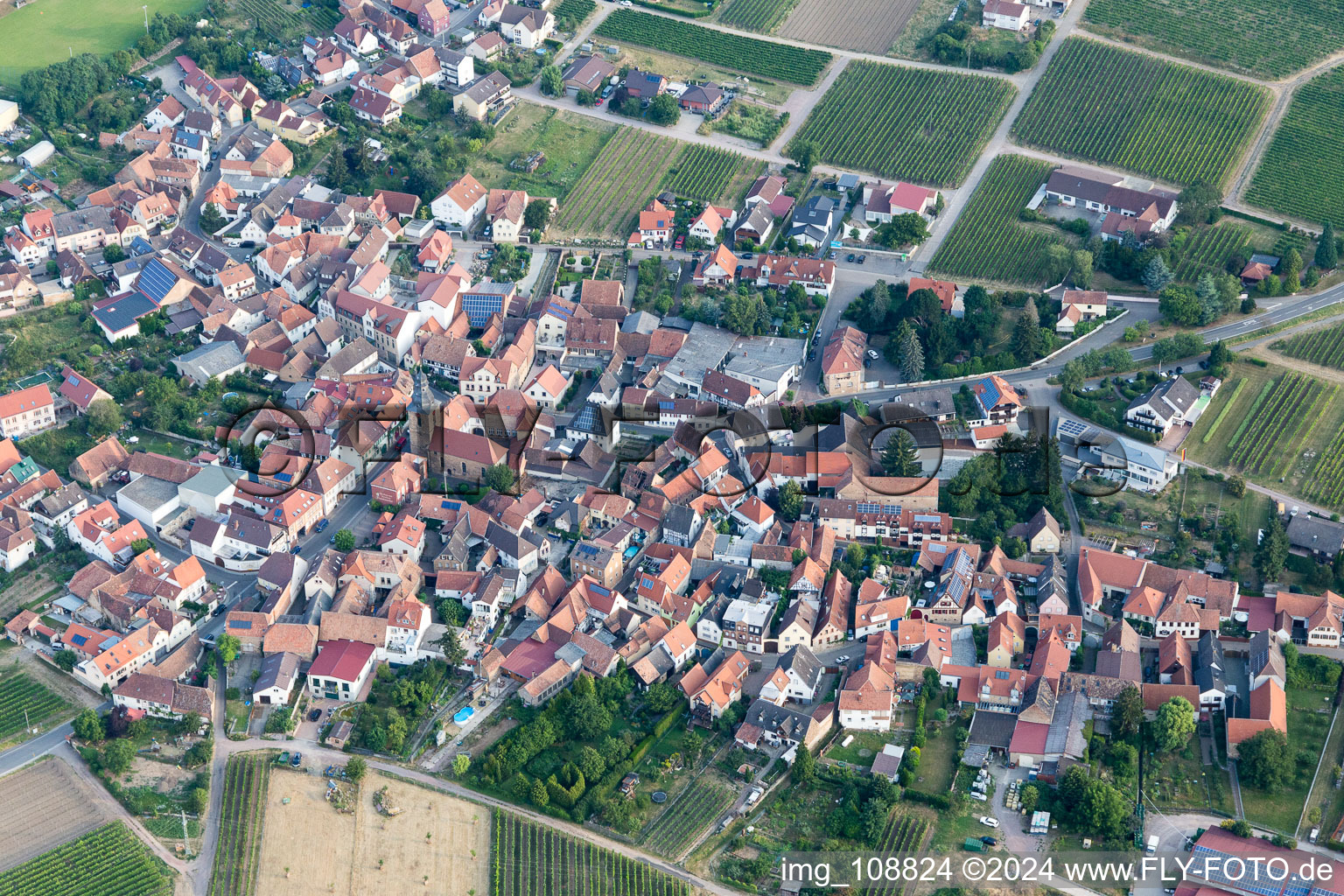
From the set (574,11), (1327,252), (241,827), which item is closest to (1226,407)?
(1327,252)

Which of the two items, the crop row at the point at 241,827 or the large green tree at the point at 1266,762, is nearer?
the crop row at the point at 241,827

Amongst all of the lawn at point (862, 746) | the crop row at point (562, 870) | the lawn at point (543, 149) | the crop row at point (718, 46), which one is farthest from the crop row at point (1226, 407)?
the lawn at point (543, 149)

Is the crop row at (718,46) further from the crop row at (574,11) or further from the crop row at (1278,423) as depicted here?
the crop row at (1278,423)

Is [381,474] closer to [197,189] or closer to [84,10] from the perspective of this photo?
[197,189]

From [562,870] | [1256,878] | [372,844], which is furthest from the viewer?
[372,844]

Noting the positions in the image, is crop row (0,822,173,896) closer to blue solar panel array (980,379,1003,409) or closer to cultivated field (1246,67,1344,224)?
blue solar panel array (980,379,1003,409)

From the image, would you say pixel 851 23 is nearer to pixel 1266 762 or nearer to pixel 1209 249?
pixel 1209 249

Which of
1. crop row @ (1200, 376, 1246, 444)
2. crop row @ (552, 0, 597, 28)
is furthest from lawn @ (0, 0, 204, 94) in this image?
crop row @ (1200, 376, 1246, 444)
